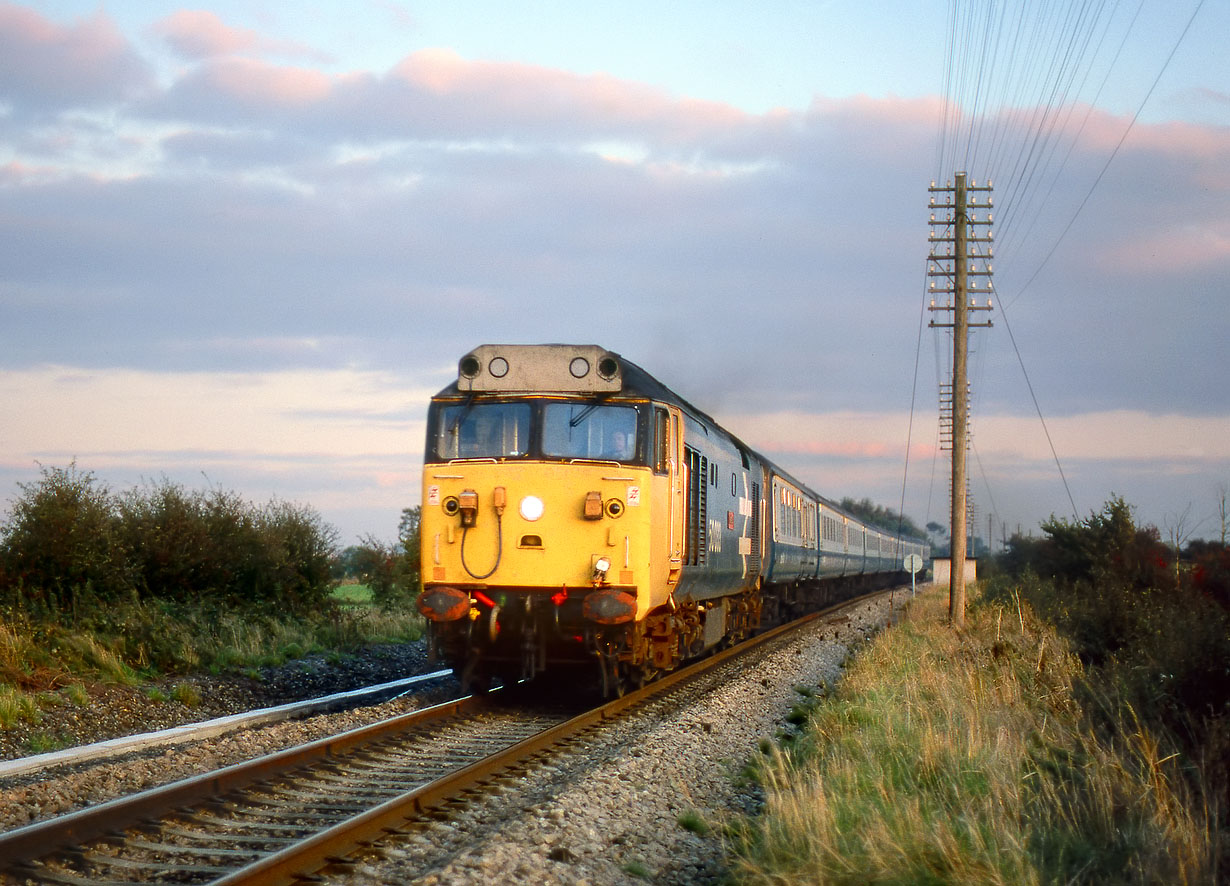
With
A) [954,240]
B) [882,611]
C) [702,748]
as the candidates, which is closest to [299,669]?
[702,748]

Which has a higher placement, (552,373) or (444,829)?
(552,373)

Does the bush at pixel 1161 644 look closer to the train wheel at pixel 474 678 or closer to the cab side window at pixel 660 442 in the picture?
the cab side window at pixel 660 442

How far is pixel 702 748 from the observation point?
9305mm

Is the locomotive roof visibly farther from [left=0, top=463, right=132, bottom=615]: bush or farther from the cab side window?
[left=0, top=463, right=132, bottom=615]: bush

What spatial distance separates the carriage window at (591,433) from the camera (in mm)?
10930

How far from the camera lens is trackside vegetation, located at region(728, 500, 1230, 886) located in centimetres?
503

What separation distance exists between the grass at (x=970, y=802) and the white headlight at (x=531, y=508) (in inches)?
124

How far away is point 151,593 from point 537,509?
302 inches

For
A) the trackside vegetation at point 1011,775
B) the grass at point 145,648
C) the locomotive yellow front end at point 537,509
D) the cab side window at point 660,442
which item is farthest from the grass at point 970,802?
the grass at point 145,648

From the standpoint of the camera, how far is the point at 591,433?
10984mm

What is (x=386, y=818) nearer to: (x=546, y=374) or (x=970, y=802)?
(x=970, y=802)

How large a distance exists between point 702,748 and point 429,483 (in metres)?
3.72

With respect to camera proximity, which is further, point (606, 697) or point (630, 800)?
point (606, 697)

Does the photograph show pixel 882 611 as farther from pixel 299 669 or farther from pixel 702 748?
pixel 702 748
